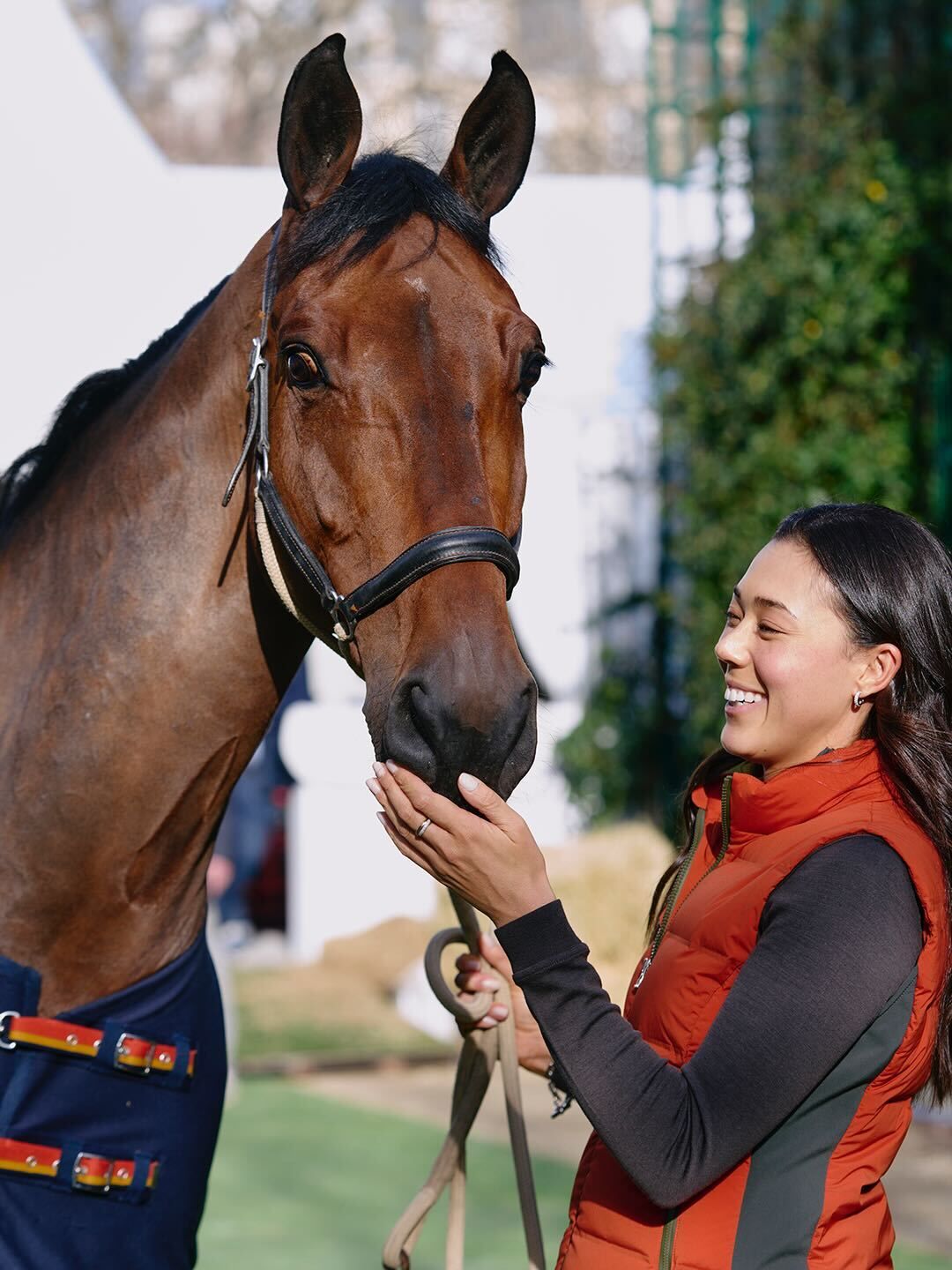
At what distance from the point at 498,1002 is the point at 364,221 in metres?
1.12

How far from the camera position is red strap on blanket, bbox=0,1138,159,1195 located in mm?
1847

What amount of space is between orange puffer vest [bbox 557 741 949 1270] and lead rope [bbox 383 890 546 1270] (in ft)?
0.56

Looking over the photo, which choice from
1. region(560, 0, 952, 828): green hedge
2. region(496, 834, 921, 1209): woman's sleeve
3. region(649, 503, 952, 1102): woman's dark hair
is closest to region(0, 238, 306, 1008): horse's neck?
region(496, 834, 921, 1209): woman's sleeve

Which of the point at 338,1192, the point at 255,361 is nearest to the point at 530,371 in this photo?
the point at 255,361

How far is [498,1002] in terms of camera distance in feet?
7.14

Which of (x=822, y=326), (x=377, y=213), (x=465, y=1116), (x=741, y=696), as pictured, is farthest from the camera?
(x=822, y=326)

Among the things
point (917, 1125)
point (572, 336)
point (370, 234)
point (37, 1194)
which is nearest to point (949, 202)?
point (572, 336)

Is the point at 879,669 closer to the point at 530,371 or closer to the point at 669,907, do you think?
the point at 669,907

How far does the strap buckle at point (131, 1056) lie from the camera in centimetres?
192

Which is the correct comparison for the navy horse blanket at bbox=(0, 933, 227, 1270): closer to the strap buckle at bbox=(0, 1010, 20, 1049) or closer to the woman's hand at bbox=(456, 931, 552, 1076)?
the strap buckle at bbox=(0, 1010, 20, 1049)

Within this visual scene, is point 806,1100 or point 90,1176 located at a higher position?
point 806,1100

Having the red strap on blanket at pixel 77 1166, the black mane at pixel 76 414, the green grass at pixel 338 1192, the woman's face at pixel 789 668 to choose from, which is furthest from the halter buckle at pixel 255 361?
the green grass at pixel 338 1192

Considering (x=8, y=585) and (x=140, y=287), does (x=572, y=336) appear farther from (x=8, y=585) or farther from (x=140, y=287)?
(x=8, y=585)

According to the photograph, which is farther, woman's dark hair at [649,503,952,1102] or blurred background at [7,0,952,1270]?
blurred background at [7,0,952,1270]
